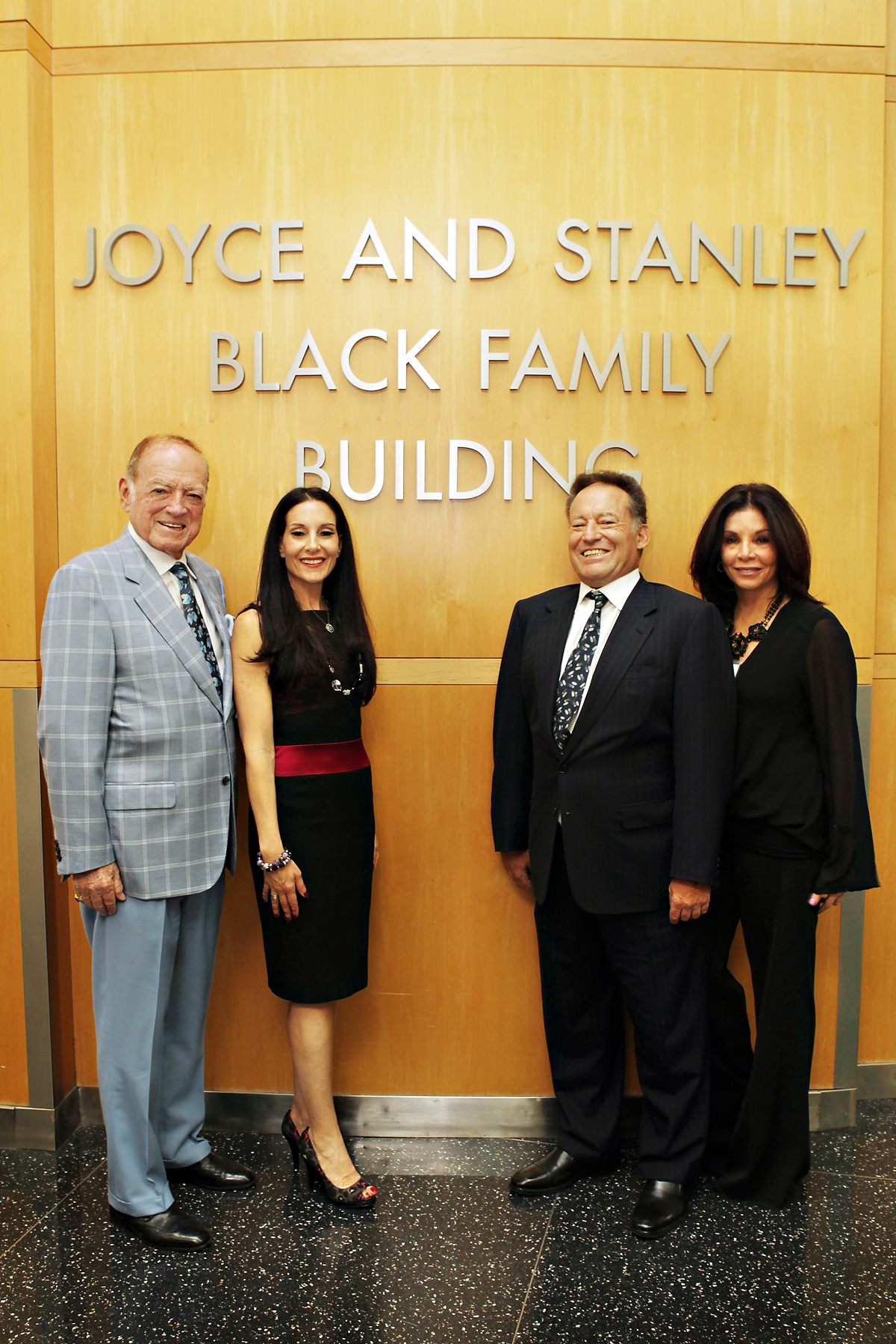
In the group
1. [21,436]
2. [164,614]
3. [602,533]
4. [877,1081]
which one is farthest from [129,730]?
[877,1081]

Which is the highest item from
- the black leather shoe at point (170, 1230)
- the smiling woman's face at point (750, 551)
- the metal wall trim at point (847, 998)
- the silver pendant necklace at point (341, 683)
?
the smiling woman's face at point (750, 551)

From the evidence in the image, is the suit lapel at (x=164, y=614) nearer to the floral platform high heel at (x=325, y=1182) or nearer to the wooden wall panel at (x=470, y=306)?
the wooden wall panel at (x=470, y=306)

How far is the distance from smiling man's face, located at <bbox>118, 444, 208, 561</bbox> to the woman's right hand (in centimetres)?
95

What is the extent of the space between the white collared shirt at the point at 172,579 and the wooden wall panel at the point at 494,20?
1.65 m

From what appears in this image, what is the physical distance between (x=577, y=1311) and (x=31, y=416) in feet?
9.55

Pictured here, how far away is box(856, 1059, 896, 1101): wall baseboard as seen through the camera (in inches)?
123

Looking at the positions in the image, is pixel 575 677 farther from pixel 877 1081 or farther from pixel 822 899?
pixel 877 1081

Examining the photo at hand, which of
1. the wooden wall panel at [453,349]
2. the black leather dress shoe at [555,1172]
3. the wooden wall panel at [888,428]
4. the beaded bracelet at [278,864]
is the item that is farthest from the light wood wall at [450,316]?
the beaded bracelet at [278,864]

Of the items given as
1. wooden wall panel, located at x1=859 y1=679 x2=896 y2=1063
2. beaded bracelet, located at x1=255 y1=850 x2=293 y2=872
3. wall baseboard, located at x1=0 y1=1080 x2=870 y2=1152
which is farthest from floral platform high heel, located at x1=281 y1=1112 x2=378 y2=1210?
wooden wall panel, located at x1=859 y1=679 x2=896 y2=1063

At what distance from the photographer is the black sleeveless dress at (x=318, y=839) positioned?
2.48m

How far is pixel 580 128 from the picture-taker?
276cm

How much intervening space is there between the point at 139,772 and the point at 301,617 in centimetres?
60

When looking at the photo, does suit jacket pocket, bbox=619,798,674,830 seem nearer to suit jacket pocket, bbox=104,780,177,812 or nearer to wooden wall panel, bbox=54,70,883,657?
wooden wall panel, bbox=54,70,883,657

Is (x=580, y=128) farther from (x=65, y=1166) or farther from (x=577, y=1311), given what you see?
(x=65, y=1166)
